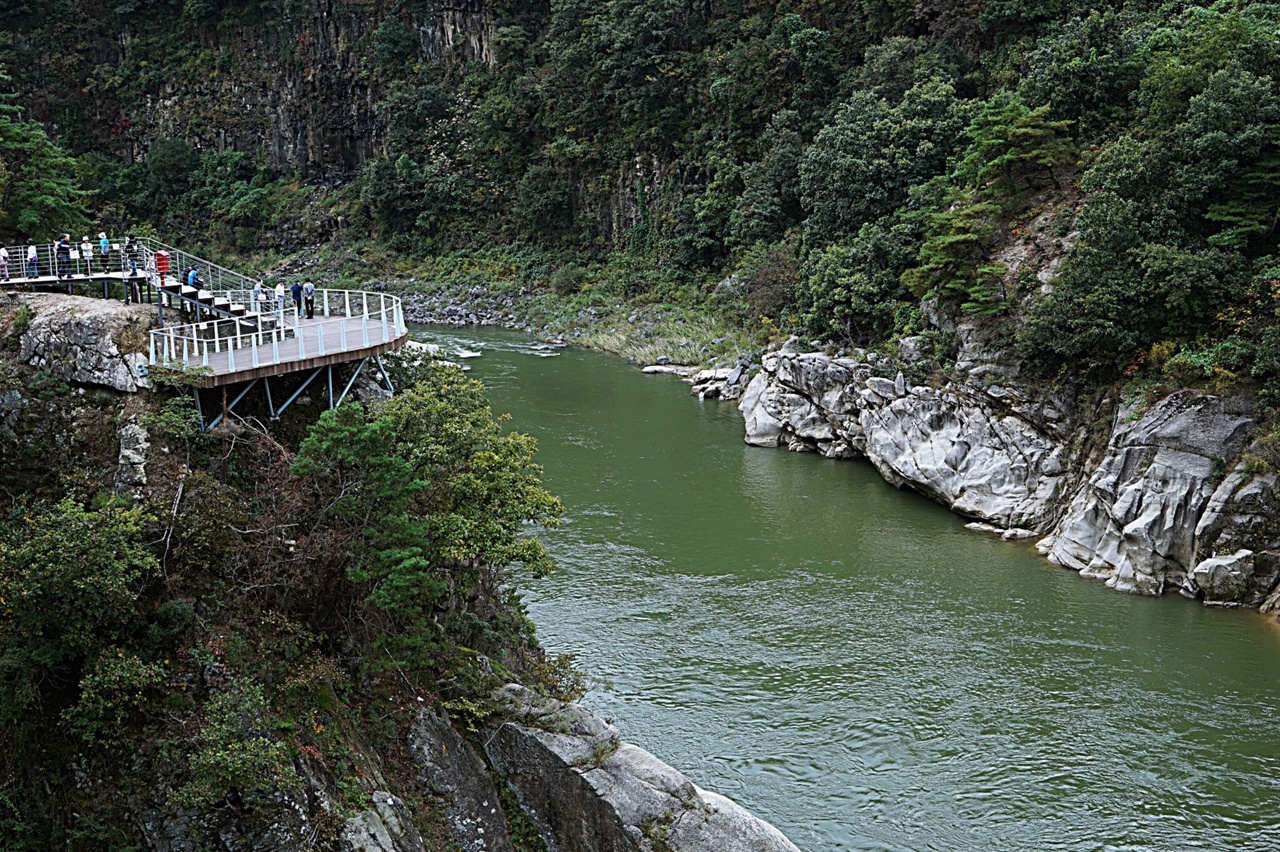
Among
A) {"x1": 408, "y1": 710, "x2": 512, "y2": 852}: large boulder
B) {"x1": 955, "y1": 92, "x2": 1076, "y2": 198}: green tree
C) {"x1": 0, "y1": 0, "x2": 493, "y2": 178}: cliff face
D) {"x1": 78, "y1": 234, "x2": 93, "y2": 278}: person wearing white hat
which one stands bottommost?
{"x1": 408, "y1": 710, "x2": 512, "y2": 852}: large boulder

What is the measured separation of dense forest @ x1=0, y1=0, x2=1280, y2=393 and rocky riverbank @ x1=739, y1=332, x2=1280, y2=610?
168 cm

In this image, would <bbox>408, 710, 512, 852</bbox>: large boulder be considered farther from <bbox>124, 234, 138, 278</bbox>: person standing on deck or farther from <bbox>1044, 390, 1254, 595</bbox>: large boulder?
<bbox>1044, 390, 1254, 595</bbox>: large boulder

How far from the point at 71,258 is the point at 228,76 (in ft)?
250

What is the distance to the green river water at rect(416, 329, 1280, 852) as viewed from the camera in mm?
17828

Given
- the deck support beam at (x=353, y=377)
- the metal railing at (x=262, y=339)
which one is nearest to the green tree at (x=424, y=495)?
the deck support beam at (x=353, y=377)

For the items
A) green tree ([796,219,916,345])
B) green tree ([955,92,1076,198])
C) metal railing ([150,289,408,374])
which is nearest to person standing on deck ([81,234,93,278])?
metal railing ([150,289,408,374])

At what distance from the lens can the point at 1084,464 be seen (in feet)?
94.5

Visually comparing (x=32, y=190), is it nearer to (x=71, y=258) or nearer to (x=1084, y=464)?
(x=71, y=258)

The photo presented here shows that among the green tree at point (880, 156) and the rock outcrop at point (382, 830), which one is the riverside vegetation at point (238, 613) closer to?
the rock outcrop at point (382, 830)

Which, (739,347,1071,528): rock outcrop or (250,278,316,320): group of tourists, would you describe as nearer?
(250,278,316,320): group of tourists

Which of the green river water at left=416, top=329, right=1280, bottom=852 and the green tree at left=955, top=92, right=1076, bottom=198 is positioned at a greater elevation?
the green tree at left=955, top=92, right=1076, bottom=198

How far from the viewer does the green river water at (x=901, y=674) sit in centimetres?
1783

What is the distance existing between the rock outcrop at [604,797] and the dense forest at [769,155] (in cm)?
1873

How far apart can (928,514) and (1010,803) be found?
1452 cm
